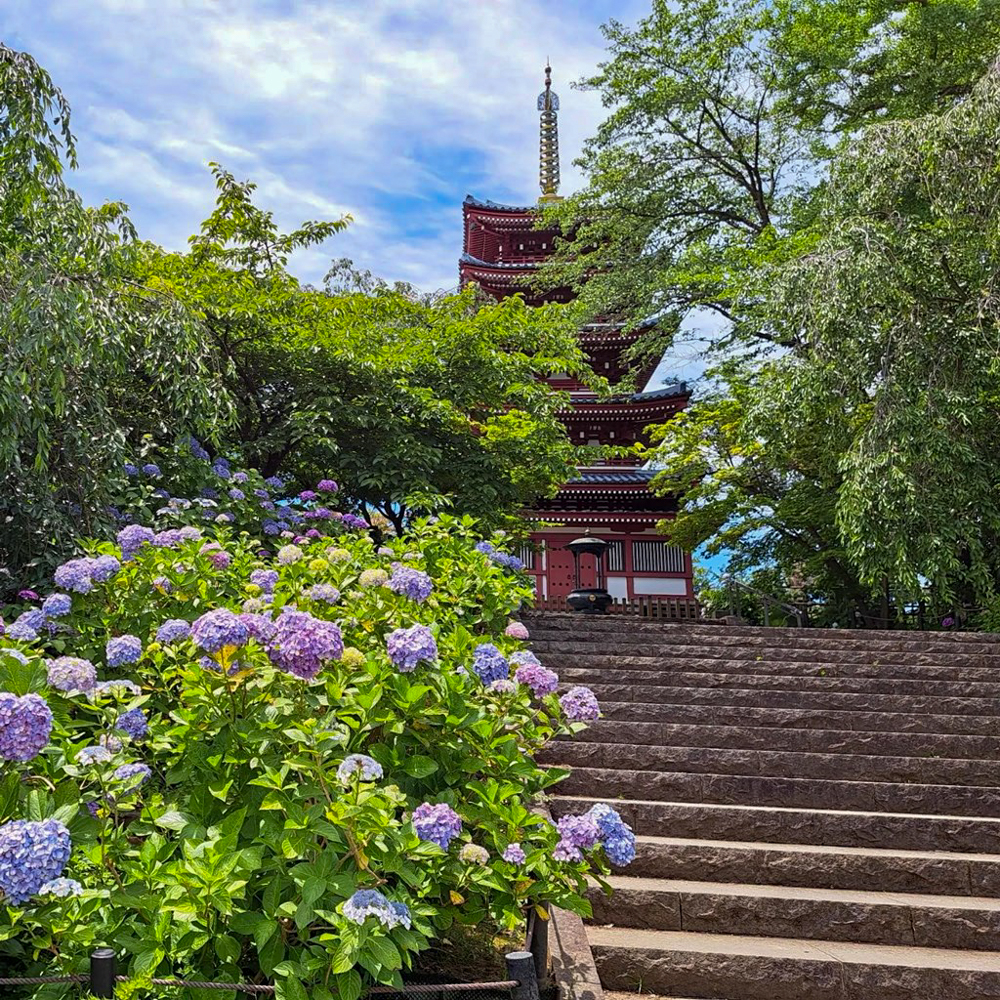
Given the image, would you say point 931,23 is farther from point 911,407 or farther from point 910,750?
point 910,750

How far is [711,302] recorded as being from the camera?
16.2 metres

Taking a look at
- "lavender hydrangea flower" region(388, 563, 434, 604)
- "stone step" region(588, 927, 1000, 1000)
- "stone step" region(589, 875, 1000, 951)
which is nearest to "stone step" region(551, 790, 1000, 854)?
"stone step" region(589, 875, 1000, 951)

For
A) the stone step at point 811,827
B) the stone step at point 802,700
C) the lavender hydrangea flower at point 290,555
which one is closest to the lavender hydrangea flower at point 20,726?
the lavender hydrangea flower at point 290,555

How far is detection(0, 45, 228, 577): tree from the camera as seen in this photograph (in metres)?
4.55

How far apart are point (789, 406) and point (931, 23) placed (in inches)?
341

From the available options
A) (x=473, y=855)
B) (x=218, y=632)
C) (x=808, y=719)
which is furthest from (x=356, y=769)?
(x=808, y=719)

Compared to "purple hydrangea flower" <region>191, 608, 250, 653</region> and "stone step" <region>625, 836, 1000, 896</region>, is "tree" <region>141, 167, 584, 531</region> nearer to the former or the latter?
"stone step" <region>625, 836, 1000, 896</region>

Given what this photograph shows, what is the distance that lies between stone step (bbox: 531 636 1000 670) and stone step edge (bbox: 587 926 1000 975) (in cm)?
386

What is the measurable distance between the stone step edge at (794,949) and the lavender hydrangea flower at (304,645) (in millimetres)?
1709

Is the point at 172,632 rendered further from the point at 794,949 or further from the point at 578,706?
the point at 794,949

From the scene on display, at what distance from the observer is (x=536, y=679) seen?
286cm

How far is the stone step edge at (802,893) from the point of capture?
347cm

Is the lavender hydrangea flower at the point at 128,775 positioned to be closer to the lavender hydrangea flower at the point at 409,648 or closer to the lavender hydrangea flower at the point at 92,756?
the lavender hydrangea flower at the point at 92,756

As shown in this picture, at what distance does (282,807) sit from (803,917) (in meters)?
2.44
